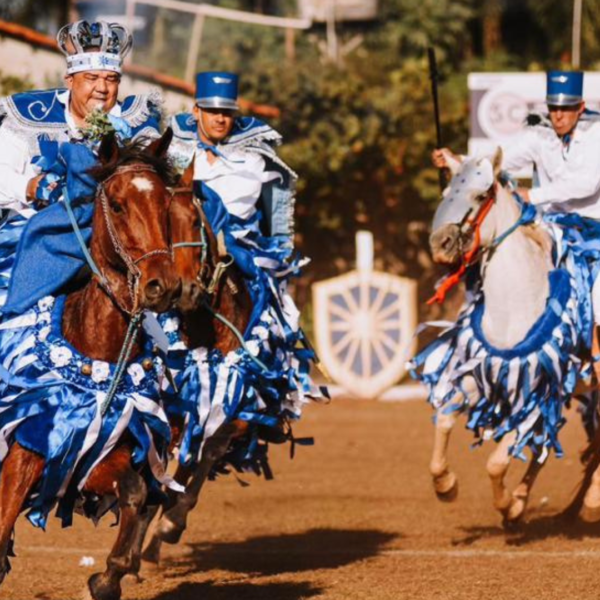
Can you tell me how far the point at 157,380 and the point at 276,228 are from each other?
314 cm

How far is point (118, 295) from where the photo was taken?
693cm

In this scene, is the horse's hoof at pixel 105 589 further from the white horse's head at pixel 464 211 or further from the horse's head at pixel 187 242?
the white horse's head at pixel 464 211

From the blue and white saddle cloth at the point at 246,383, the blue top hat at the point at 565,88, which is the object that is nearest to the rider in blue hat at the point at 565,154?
the blue top hat at the point at 565,88

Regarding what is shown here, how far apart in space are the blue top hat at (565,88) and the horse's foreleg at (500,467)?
2.15 meters

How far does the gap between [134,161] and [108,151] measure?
0.42ft

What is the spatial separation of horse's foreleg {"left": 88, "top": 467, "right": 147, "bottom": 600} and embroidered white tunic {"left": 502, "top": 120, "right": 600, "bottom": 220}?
4.32 m

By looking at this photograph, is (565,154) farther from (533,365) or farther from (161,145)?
(161,145)

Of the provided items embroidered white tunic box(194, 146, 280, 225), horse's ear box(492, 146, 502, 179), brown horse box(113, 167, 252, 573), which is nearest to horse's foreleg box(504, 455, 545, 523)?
horse's ear box(492, 146, 502, 179)

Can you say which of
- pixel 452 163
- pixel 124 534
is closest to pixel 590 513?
pixel 452 163

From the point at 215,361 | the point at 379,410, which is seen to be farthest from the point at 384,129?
the point at 215,361

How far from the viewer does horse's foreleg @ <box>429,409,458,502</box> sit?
1021cm

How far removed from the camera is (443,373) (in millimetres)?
10312

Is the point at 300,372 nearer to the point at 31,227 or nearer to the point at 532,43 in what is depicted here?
the point at 31,227

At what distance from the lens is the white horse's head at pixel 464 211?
970cm
